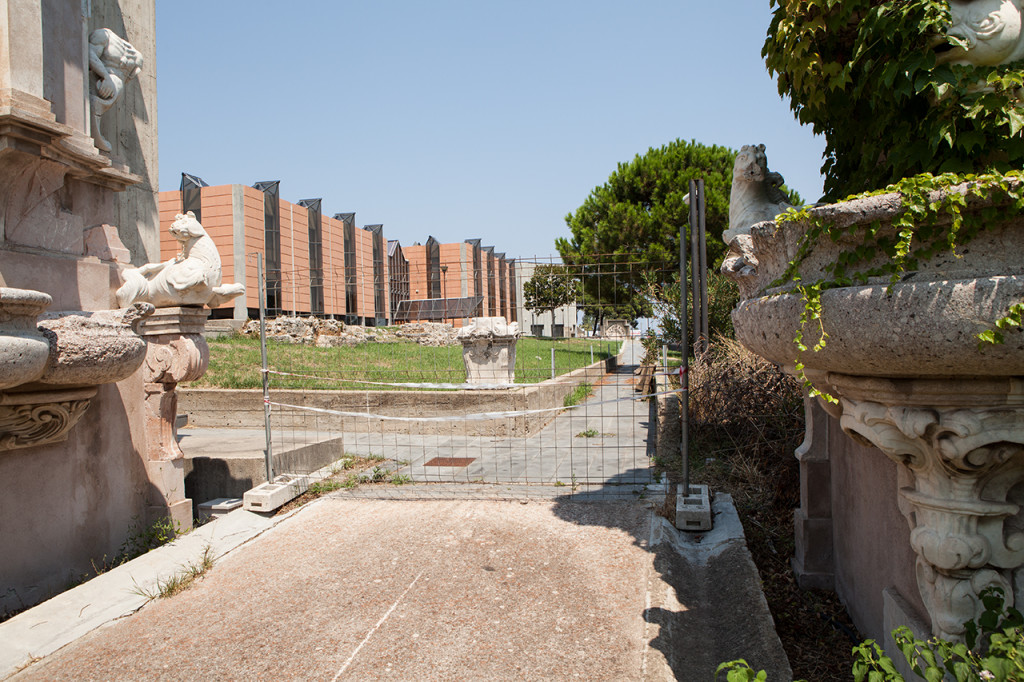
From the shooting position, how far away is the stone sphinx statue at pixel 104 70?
460cm

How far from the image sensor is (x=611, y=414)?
995 cm

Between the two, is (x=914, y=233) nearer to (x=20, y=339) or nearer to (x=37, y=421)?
(x=20, y=339)

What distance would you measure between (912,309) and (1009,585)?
2.84 ft

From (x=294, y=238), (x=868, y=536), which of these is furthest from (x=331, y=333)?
(x=868, y=536)

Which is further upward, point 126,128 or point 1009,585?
point 126,128

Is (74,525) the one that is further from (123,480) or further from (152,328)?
(152,328)

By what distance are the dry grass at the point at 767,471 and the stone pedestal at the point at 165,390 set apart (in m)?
4.15

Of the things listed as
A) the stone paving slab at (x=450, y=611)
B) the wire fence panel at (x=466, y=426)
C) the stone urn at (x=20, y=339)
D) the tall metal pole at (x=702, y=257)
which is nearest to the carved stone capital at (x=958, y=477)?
the stone paving slab at (x=450, y=611)

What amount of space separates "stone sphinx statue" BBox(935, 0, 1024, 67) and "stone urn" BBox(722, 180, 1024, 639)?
786mm

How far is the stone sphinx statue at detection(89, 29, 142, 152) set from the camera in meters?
4.60

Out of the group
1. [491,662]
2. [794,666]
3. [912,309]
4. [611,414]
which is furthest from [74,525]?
[611,414]

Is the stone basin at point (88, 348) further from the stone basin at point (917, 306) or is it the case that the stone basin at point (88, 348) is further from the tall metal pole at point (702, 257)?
the tall metal pole at point (702, 257)

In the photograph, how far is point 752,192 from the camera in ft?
10.6

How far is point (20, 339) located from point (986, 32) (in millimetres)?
4080
